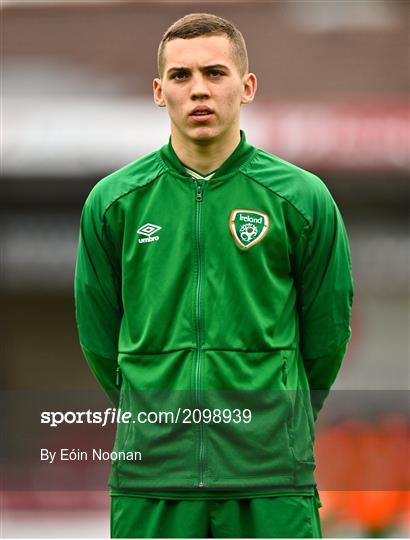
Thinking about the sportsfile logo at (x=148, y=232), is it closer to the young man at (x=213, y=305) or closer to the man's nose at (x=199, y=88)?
the young man at (x=213, y=305)

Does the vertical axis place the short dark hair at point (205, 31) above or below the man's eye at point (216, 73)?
above

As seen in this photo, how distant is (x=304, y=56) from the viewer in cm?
1100

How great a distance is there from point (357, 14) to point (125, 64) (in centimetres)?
213

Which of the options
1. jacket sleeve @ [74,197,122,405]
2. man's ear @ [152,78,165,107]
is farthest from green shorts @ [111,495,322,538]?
man's ear @ [152,78,165,107]

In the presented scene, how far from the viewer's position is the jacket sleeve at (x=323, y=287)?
3010 millimetres

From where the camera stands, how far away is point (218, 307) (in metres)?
2.90

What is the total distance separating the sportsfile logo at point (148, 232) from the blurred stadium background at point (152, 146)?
14.2ft

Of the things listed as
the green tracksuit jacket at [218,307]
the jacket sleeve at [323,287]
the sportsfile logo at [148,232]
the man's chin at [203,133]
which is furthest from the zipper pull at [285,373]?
the man's chin at [203,133]

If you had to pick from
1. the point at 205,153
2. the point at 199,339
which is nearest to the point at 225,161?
the point at 205,153

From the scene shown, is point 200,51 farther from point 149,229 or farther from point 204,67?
point 149,229

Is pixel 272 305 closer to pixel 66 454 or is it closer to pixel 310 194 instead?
pixel 310 194

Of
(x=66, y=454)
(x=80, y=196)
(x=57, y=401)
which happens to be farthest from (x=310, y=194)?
(x=80, y=196)

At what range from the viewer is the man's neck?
3.00 m

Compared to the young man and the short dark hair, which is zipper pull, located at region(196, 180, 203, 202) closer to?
the young man
